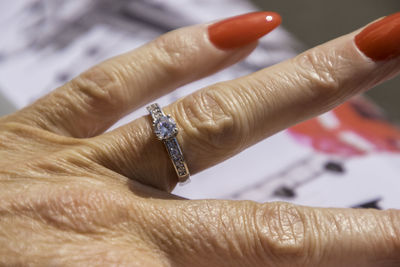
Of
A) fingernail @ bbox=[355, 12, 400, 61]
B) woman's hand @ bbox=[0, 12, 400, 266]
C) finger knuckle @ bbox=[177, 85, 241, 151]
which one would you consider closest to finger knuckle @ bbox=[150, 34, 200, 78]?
woman's hand @ bbox=[0, 12, 400, 266]

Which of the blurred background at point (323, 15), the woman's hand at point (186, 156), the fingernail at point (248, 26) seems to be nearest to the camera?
the woman's hand at point (186, 156)

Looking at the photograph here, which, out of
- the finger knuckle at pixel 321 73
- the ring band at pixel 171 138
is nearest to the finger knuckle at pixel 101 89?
the ring band at pixel 171 138

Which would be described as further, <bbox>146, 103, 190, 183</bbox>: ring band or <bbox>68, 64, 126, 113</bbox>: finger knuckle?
<bbox>68, 64, 126, 113</bbox>: finger knuckle

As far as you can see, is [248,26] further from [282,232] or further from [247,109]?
[282,232]

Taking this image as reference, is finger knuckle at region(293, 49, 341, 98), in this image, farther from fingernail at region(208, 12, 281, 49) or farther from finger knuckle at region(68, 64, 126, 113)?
finger knuckle at region(68, 64, 126, 113)

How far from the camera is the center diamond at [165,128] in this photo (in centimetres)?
52

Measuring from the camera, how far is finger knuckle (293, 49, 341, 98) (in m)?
0.54

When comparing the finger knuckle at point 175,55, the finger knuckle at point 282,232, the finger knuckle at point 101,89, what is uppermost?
the finger knuckle at point 175,55

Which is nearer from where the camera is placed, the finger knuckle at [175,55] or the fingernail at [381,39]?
the fingernail at [381,39]

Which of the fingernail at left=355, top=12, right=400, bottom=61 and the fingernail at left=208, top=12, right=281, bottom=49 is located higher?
the fingernail at left=208, top=12, right=281, bottom=49

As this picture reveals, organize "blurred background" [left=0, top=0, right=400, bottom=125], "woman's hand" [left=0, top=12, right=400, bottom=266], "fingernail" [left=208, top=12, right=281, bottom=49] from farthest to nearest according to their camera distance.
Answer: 1. "blurred background" [left=0, top=0, right=400, bottom=125]
2. "fingernail" [left=208, top=12, right=281, bottom=49]
3. "woman's hand" [left=0, top=12, right=400, bottom=266]

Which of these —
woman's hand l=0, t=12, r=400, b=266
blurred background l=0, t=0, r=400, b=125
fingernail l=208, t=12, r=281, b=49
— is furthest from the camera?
blurred background l=0, t=0, r=400, b=125

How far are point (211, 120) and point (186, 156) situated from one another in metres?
0.06

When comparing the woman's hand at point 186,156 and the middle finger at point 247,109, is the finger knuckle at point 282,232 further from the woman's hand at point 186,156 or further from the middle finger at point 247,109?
the middle finger at point 247,109
